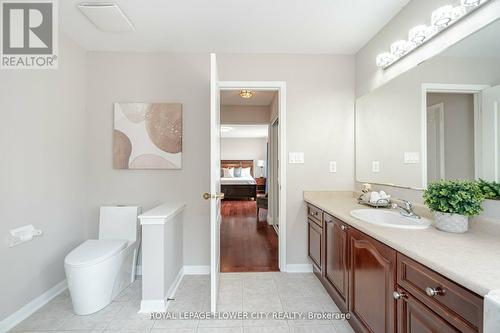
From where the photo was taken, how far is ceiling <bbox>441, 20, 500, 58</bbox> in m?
1.20

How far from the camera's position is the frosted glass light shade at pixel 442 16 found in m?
1.42

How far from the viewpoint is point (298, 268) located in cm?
254

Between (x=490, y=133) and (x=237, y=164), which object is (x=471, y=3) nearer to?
(x=490, y=133)

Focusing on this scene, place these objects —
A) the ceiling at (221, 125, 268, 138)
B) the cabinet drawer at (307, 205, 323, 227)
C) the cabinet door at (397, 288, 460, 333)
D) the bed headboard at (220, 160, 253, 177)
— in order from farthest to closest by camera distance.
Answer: the bed headboard at (220, 160, 253, 177) → the ceiling at (221, 125, 268, 138) → the cabinet drawer at (307, 205, 323, 227) → the cabinet door at (397, 288, 460, 333)

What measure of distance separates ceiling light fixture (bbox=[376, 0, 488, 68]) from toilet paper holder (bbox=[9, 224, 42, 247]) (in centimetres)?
323

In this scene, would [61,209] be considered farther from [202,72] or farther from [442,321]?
[442,321]

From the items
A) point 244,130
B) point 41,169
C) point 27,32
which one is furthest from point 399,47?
point 244,130

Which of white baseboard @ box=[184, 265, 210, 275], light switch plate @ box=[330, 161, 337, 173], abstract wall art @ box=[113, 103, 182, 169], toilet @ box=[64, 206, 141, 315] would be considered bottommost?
white baseboard @ box=[184, 265, 210, 275]

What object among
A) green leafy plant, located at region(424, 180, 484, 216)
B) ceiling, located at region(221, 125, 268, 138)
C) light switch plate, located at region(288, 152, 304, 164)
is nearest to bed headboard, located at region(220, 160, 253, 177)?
ceiling, located at region(221, 125, 268, 138)

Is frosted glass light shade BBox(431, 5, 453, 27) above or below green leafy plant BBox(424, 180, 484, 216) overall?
above

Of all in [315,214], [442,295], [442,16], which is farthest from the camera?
[315,214]

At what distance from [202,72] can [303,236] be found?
2118 millimetres

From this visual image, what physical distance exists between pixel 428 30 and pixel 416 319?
1773 millimetres

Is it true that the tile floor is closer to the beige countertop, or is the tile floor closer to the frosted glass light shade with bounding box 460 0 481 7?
the beige countertop
